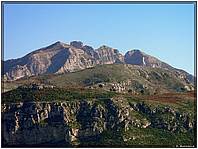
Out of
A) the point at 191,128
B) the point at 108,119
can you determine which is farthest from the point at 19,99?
the point at 191,128

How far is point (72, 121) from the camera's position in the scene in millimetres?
61594

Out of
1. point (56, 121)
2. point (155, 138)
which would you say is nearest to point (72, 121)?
point (56, 121)

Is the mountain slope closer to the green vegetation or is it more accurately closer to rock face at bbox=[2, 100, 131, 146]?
rock face at bbox=[2, 100, 131, 146]

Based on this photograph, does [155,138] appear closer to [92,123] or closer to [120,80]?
[92,123]

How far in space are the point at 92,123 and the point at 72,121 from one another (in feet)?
10.0

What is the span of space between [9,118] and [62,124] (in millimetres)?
7669

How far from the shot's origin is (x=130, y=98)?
69.2m

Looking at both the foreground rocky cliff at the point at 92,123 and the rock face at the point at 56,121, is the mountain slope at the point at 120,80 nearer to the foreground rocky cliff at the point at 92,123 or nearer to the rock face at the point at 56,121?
the rock face at the point at 56,121

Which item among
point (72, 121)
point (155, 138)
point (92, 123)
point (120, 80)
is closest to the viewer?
point (155, 138)

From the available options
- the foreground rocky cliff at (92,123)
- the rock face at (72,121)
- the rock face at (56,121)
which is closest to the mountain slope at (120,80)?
the rock face at (56,121)

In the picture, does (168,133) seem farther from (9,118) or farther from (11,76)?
(11,76)

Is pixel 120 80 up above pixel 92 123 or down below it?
above

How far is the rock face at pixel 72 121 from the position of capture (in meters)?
59.0

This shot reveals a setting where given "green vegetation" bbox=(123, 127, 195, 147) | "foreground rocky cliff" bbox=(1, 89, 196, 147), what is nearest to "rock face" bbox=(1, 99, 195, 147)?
"foreground rocky cliff" bbox=(1, 89, 196, 147)
